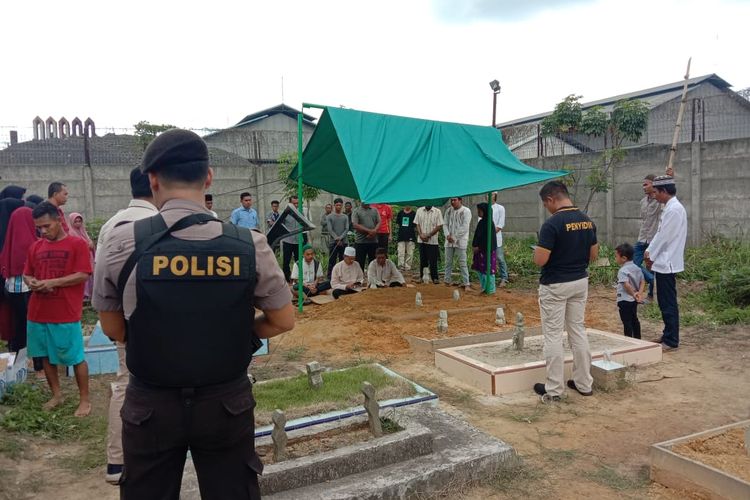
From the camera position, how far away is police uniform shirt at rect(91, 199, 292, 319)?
180 centimetres

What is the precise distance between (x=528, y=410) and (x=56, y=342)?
3.80 metres

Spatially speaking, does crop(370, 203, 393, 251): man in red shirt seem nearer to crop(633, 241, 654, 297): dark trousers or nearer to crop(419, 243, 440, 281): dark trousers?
crop(419, 243, 440, 281): dark trousers

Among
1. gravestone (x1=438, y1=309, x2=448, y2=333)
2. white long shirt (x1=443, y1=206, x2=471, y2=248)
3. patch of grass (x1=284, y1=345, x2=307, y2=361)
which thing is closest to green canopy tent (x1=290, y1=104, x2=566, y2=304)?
gravestone (x1=438, y1=309, x2=448, y2=333)

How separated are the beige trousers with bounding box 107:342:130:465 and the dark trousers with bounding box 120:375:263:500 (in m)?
1.31

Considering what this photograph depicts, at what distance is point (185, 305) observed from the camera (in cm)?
174

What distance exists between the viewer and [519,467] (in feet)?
11.5

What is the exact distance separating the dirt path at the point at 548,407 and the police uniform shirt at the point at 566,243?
110cm

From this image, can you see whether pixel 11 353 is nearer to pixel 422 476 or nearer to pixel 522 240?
pixel 422 476

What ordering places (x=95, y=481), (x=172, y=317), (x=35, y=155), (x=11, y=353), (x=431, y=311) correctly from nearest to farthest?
(x=172, y=317), (x=95, y=481), (x=11, y=353), (x=431, y=311), (x=35, y=155)

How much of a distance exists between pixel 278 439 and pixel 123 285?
5.73ft

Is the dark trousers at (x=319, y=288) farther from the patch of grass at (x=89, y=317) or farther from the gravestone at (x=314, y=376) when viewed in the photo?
the gravestone at (x=314, y=376)

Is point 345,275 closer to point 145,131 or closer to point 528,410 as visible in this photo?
point 528,410

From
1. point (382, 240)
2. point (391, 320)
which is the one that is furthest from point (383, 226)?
point (391, 320)

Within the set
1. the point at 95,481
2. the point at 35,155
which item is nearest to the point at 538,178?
the point at 95,481
